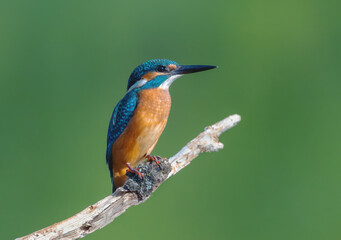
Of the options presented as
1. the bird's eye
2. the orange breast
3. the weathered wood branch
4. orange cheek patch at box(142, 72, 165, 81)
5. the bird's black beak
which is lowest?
the weathered wood branch

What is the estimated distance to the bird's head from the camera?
7.64 ft

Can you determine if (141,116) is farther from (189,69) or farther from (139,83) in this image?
(189,69)

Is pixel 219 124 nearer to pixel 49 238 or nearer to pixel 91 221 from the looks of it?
pixel 91 221

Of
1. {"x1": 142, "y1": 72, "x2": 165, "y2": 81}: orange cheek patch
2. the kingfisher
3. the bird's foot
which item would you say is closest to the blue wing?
the kingfisher

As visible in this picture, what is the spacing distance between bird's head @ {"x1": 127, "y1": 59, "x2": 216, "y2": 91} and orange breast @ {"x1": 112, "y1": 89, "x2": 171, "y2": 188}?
48 mm

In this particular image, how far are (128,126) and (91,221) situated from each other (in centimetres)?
55

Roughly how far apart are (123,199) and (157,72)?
697mm

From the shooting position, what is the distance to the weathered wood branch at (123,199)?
1.87 metres

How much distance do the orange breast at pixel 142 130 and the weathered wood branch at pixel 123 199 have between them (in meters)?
0.14

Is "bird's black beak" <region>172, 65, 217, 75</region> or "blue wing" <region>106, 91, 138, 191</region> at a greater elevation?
"bird's black beak" <region>172, 65, 217, 75</region>

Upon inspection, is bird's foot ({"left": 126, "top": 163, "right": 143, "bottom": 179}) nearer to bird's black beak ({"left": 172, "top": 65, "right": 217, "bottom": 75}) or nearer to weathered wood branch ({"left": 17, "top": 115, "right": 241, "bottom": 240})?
weathered wood branch ({"left": 17, "top": 115, "right": 241, "bottom": 240})

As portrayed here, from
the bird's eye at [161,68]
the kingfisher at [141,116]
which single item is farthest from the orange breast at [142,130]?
the bird's eye at [161,68]

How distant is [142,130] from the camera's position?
225cm

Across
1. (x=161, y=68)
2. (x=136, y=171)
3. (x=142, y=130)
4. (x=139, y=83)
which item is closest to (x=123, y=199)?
(x=136, y=171)
